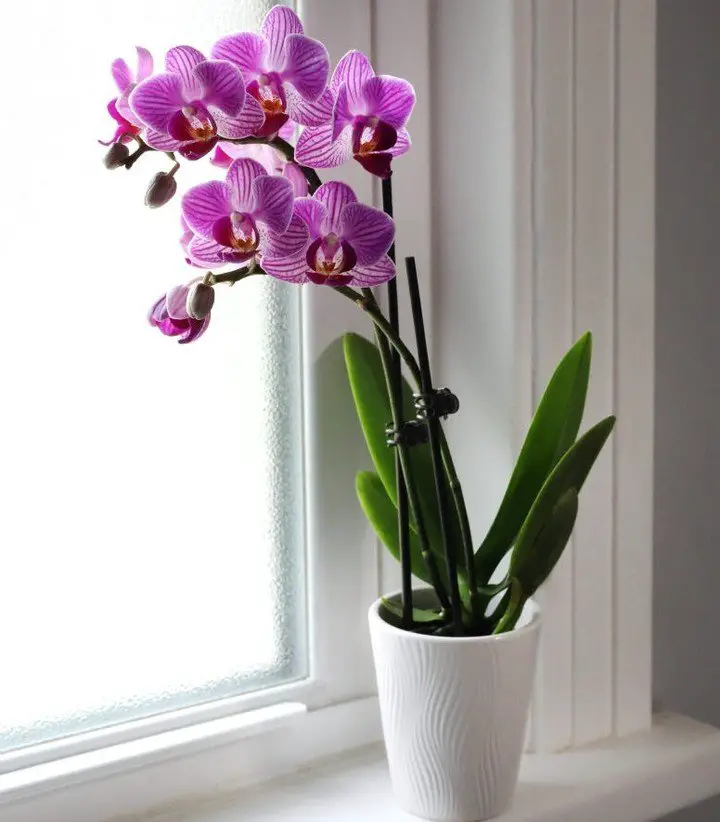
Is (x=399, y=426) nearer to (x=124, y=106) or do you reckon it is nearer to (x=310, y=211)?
(x=310, y=211)

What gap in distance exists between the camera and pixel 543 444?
0.80 m

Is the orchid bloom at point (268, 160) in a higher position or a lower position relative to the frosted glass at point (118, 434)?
higher

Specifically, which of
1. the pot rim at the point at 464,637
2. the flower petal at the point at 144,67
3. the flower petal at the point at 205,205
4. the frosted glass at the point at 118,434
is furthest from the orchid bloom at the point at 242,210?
the pot rim at the point at 464,637

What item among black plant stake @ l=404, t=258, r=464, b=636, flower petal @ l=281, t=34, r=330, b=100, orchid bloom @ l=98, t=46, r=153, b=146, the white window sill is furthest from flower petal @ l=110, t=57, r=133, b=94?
the white window sill

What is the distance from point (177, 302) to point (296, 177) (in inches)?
4.8

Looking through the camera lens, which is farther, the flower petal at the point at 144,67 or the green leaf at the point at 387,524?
the green leaf at the point at 387,524

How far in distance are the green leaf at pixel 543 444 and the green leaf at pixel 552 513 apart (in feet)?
0.13

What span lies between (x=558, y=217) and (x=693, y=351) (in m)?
0.32

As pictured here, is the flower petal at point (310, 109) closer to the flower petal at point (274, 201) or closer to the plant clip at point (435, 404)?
the flower petal at point (274, 201)

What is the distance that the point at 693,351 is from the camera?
1088 millimetres

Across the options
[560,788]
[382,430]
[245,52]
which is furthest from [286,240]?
[560,788]

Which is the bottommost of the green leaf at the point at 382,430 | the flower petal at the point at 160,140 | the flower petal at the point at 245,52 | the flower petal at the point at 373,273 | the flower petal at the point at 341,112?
the green leaf at the point at 382,430

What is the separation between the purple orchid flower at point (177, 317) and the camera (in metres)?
0.64

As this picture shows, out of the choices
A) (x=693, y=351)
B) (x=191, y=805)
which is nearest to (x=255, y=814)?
(x=191, y=805)
